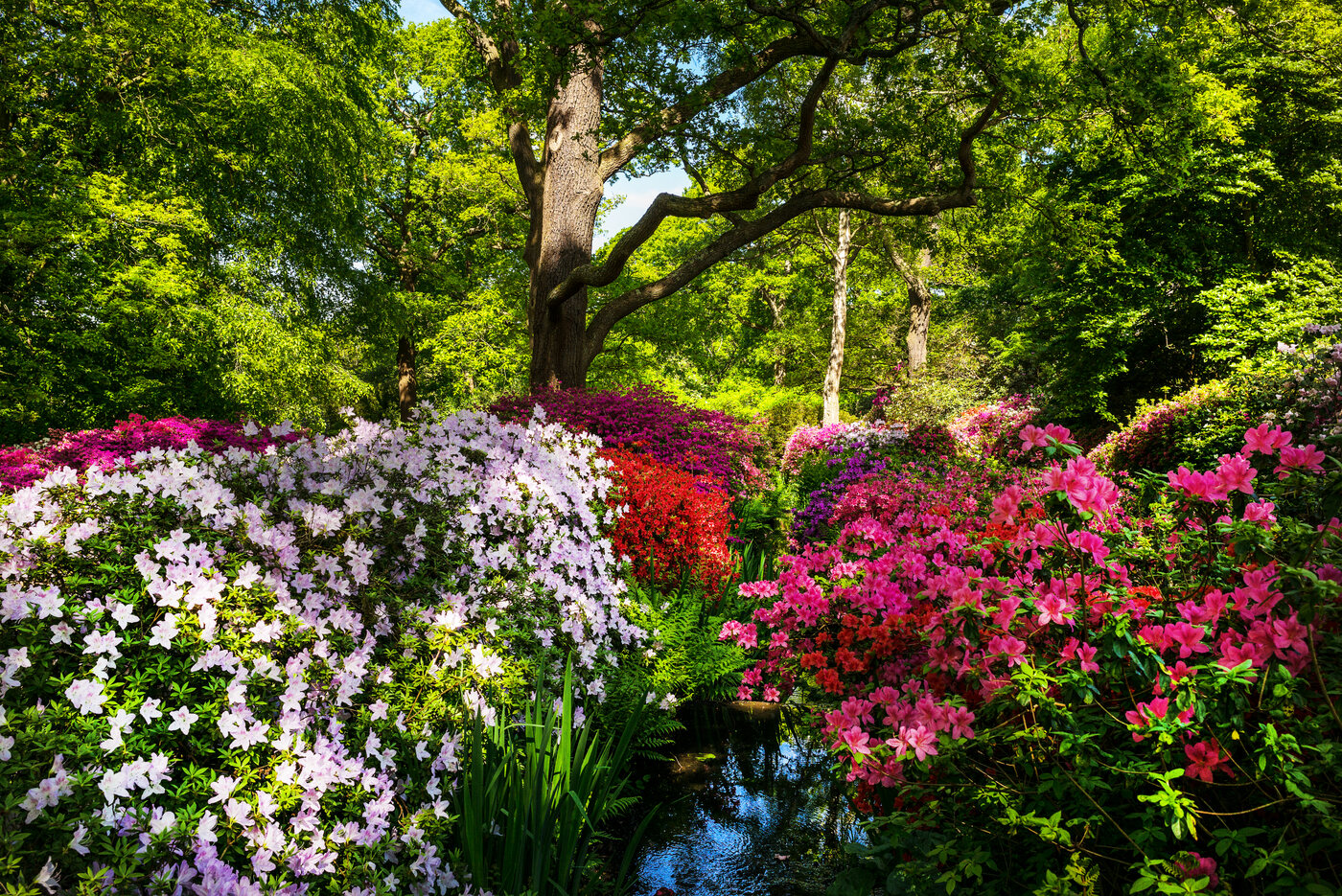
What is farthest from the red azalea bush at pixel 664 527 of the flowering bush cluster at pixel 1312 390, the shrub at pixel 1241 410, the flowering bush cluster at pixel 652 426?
the flowering bush cluster at pixel 1312 390

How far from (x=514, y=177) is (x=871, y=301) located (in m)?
13.9

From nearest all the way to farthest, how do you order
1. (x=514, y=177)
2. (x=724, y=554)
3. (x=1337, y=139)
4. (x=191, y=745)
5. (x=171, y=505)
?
1. (x=191, y=745)
2. (x=171, y=505)
3. (x=724, y=554)
4. (x=1337, y=139)
5. (x=514, y=177)

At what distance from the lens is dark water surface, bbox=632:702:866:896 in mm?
2990

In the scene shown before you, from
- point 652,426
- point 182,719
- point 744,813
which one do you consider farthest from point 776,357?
point 182,719

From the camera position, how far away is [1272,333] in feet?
32.1

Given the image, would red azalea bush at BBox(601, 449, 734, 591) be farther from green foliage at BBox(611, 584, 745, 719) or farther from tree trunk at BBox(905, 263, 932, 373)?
tree trunk at BBox(905, 263, 932, 373)

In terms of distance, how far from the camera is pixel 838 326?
19.8 meters

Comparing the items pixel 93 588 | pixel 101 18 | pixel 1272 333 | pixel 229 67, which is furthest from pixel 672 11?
pixel 101 18

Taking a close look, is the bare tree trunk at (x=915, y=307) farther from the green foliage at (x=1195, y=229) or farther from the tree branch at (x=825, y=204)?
the tree branch at (x=825, y=204)

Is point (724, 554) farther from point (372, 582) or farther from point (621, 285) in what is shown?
point (621, 285)

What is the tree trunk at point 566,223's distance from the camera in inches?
375

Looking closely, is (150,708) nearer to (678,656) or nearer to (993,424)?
(678,656)

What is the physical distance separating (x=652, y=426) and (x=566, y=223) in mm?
3918

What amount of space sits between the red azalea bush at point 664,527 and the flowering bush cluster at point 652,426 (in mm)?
882
